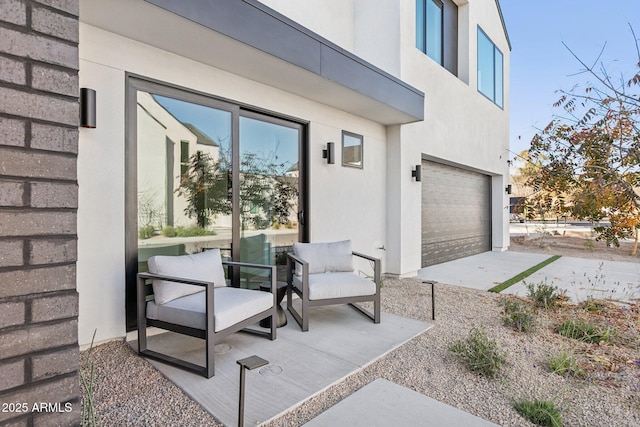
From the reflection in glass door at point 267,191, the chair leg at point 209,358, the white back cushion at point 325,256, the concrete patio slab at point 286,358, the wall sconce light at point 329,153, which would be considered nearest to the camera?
the concrete patio slab at point 286,358

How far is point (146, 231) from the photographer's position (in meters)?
3.61

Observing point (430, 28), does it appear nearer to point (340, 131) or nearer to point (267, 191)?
point (340, 131)

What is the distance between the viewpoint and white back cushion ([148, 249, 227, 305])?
3037mm

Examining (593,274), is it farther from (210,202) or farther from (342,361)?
(210,202)

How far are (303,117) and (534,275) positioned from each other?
5.65 m

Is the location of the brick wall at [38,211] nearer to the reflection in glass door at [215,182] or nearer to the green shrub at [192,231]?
the reflection in glass door at [215,182]

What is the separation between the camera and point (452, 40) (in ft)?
28.3

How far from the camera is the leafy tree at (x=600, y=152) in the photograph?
3.23m

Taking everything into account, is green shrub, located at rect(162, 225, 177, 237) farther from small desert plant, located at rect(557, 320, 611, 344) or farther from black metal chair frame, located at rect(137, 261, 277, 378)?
small desert plant, located at rect(557, 320, 611, 344)

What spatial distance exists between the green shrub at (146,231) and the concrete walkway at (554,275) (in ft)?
16.4

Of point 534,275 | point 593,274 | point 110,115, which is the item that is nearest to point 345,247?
point 110,115

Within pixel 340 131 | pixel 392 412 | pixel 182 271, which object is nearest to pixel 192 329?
pixel 182 271

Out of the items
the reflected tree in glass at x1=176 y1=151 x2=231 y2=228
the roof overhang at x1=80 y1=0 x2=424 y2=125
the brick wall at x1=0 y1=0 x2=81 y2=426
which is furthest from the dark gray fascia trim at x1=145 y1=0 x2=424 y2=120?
the brick wall at x1=0 y1=0 x2=81 y2=426

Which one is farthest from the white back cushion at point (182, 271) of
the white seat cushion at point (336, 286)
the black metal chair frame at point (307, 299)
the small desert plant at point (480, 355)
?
the small desert plant at point (480, 355)
